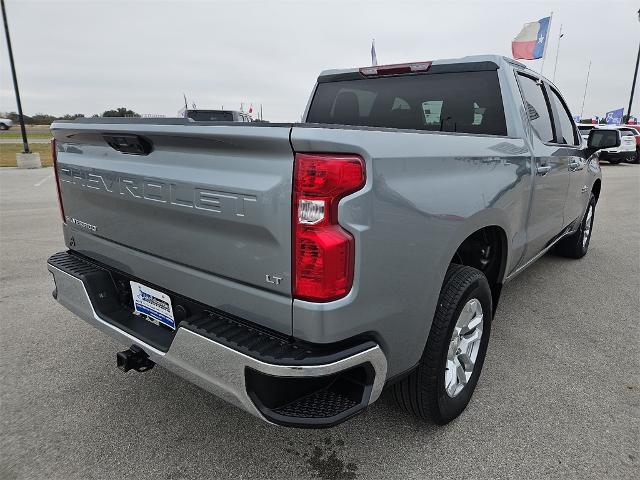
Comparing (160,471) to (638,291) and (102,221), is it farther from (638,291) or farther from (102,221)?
(638,291)

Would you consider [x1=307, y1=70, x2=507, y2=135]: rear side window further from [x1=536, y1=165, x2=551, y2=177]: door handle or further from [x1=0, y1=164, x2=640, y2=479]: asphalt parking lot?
[x1=0, y1=164, x2=640, y2=479]: asphalt parking lot

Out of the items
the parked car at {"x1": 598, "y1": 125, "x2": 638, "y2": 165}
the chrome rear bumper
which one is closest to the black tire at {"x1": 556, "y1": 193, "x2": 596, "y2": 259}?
the chrome rear bumper

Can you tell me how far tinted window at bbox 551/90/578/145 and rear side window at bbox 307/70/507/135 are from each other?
1163 millimetres

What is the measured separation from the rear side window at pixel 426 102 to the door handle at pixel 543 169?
37 cm

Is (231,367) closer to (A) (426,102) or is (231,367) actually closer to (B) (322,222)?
(B) (322,222)

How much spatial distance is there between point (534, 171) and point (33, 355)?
3.51 m

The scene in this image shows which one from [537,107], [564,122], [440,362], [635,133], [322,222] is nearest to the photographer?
[322,222]

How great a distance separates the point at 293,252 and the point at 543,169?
89.7 inches

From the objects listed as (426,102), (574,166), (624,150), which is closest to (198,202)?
(426,102)

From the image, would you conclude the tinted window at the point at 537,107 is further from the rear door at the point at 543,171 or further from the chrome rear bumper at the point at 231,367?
the chrome rear bumper at the point at 231,367

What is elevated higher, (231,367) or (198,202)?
(198,202)

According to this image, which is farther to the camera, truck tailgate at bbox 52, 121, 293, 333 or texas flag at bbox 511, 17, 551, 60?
texas flag at bbox 511, 17, 551, 60

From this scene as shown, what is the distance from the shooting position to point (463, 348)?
7.97 feet

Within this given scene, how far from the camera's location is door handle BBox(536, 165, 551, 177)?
3.01 metres
